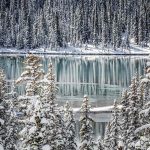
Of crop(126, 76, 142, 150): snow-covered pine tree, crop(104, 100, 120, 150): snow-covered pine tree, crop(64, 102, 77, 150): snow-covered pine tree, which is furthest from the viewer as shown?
crop(104, 100, 120, 150): snow-covered pine tree

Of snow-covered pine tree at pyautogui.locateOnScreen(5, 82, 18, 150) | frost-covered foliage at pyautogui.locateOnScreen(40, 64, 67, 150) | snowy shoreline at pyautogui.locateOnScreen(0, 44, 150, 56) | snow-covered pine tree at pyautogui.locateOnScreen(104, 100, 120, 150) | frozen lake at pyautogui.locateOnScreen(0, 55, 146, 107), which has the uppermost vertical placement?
frost-covered foliage at pyautogui.locateOnScreen(40, 64, 67, 150)

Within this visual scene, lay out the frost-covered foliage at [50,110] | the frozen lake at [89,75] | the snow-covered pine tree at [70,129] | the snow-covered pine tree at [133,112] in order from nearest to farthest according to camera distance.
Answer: the frost-covered foliage at [50,110], the snow-covered pine tree at [133,112], the snow-covered pine tree at [70,129], the frozen lake at [89,75]

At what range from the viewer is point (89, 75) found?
129125mm

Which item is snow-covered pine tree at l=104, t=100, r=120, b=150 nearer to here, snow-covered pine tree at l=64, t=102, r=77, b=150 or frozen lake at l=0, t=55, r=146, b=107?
snow-covered pine tree at l=64, t=102, r=77, b=150

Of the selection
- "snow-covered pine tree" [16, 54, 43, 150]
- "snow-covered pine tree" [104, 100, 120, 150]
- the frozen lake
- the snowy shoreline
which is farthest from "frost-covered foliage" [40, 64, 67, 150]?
the snowy shoreline

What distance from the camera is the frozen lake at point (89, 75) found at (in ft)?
303

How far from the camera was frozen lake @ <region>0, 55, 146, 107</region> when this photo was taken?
9244 cm

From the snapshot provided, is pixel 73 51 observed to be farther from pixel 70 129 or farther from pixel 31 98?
pixel 31 98

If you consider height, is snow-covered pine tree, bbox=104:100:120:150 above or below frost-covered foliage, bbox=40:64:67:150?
below

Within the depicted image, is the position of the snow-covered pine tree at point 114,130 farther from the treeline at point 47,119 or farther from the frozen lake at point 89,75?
the frozen lake at point 89,75

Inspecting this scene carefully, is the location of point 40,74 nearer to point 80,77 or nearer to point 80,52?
point 80,77

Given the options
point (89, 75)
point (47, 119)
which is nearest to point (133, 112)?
point (47, 119)

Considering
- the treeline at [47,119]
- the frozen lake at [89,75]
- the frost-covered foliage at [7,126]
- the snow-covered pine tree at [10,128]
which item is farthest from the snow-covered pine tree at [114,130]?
the frozen lake at [89,75]

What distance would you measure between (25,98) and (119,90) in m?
86.9
